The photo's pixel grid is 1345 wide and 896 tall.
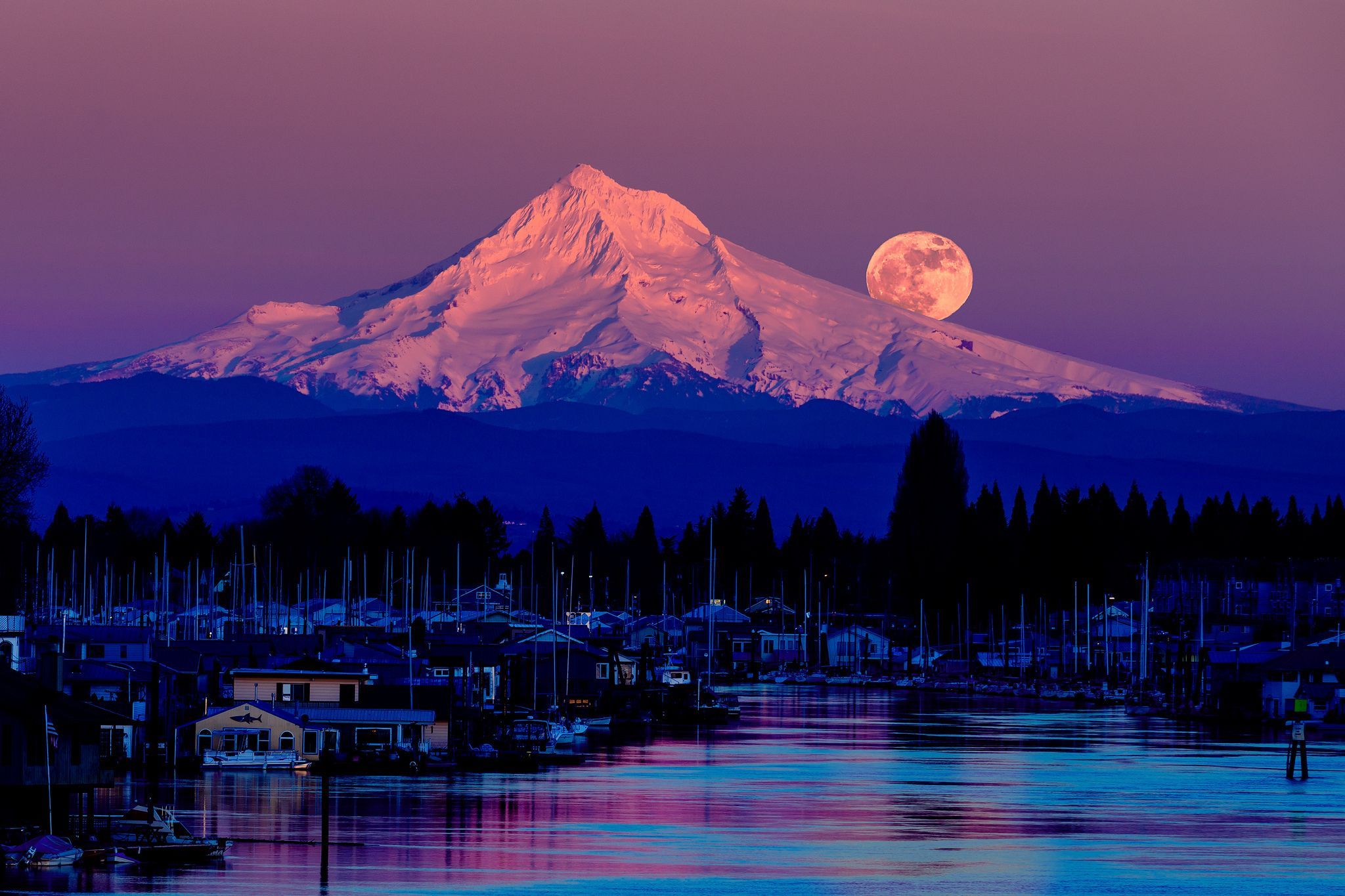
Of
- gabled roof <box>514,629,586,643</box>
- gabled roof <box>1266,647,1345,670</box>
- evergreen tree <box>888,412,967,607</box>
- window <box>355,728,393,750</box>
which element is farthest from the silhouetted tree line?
window <box>355,728,393,750</box>

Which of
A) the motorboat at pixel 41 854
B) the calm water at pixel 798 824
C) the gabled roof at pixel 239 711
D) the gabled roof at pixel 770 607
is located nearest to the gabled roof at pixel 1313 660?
the calm water at pixel 798 824

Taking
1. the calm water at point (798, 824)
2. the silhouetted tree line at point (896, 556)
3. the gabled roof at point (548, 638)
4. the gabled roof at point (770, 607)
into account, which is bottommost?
the calm water at point (798, 824)

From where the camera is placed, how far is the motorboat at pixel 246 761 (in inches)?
2790

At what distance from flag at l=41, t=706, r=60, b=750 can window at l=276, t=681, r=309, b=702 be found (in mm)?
30693

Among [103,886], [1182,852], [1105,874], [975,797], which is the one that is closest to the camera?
[103,886]

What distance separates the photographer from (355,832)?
55094 mm

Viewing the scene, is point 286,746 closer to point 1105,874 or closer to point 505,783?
point 505,783

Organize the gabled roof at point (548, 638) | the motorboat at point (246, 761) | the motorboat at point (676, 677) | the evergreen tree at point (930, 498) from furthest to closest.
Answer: the evergreen tree at point (930, 498) → the motorboat at point (676, 677) → the gabled roof at point (548, 638) → the motorboat at point (246, 761)

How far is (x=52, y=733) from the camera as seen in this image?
153 ft

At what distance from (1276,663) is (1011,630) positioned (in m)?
60.1

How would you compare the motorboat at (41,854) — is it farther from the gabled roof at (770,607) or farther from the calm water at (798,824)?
the gabled roof at (770,607)

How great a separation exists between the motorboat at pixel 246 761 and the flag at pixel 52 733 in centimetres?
2367

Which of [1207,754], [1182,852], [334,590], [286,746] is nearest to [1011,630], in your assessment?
[334,590]

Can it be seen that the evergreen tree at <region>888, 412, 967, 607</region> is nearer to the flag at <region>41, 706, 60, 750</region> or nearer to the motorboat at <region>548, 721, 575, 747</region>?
the motorboat at <region>548, 721, 575, 747</region>
